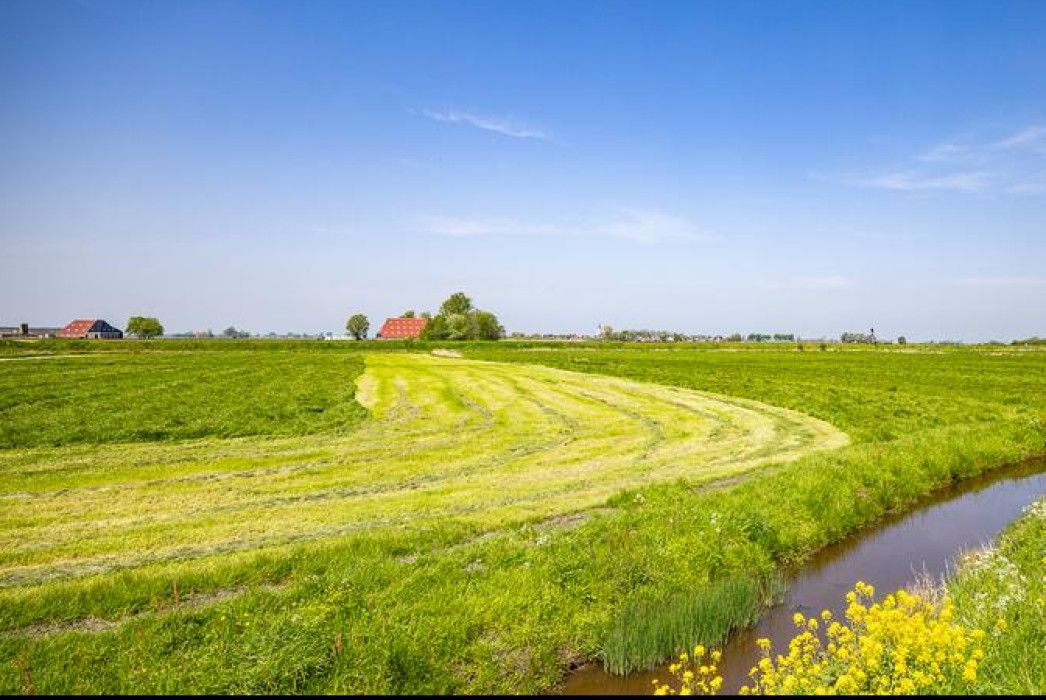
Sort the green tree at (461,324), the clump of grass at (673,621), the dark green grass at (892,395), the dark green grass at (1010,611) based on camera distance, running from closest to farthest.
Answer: the dark green grass at (1010,611) < the clump of grass at (673,621) < the dark green grass at (892,395) < the green tree at (461,324)

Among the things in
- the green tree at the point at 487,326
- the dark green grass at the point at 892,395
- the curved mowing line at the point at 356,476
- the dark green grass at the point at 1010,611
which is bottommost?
the dark green grass at the point at 1010,611

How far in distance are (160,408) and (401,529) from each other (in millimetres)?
17965

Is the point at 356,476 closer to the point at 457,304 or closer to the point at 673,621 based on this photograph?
the point at 673,621

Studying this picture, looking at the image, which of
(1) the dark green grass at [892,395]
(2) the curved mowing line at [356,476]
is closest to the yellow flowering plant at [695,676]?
(2) the curved mowing line at [356,476]

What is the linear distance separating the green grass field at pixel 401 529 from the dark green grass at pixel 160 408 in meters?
0.17

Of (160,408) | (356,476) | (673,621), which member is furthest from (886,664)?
(160,408)

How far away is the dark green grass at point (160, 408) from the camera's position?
20.2 meters

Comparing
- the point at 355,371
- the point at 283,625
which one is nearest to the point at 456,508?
the point at 283,625

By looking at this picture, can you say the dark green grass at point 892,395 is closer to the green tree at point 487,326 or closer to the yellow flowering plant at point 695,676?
the yellow flowering plant at point 695,676

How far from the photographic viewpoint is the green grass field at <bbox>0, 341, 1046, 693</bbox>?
7.56 meters

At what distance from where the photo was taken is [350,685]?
7105mm

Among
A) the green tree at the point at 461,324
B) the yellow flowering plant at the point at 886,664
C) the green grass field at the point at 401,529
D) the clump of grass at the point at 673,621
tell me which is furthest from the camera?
the green tree at the point at 461,324

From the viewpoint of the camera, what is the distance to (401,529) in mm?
11688

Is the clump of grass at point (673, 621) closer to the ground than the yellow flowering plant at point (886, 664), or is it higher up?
closer to the ground
